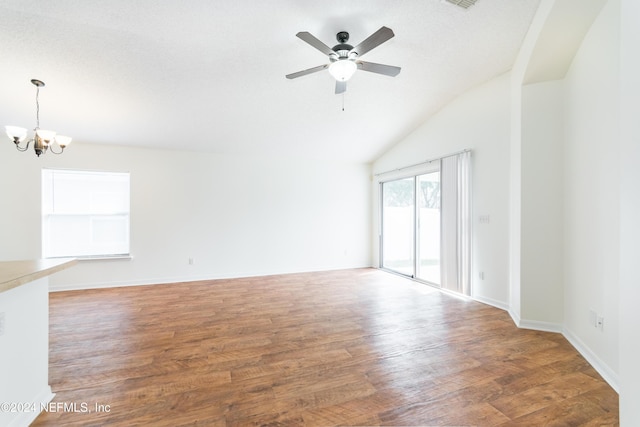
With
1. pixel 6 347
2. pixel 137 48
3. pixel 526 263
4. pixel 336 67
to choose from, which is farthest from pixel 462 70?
pixel 6 347

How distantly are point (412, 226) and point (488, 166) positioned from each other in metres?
1.87

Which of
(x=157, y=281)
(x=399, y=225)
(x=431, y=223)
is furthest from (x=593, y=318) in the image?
(x=157, y=281)

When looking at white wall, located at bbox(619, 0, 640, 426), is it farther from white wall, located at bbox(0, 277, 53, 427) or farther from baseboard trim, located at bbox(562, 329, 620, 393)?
white wall, located at bbox(0, 277, 53, 427)

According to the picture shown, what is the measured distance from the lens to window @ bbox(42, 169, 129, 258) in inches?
178

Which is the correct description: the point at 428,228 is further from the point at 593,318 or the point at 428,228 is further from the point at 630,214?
the point at 630,214

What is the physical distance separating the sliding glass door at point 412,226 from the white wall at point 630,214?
3.49 m

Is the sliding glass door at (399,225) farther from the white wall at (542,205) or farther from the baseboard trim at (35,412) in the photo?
the baseboard trim at (35,412)

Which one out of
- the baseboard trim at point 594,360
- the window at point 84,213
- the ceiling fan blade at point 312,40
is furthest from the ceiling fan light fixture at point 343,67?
the window at point 84,213

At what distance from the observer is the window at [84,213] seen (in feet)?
14.9

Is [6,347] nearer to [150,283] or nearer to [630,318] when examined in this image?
[630,318]

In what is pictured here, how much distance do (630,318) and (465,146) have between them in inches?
134

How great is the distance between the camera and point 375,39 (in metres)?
→ 2.12

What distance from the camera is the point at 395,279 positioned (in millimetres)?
5238

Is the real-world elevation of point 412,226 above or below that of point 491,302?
above
